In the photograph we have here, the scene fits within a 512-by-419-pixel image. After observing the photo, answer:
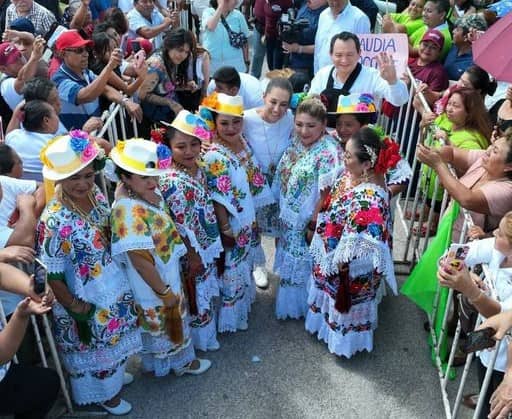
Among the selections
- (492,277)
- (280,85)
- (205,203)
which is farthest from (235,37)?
(492,277)

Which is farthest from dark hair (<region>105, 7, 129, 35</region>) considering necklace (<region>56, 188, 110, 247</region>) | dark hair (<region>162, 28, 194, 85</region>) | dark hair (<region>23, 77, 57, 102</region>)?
necklace (<region>56, 188, 110, 247</region>)

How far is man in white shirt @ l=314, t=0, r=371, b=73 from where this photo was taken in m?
5.35

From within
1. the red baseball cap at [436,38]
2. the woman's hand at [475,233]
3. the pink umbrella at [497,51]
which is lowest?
the woman's hand at [475,233]

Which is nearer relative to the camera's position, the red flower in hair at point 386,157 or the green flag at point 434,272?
the red flower in hair at point 386,157

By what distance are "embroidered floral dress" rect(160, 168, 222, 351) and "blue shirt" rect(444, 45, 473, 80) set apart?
3022mm

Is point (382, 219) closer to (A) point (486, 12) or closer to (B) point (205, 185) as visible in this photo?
(B) point (205, 185)

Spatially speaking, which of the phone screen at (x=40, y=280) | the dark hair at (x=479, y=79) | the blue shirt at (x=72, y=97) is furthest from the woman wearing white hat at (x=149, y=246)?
the dark hair at (x=479, y=79)

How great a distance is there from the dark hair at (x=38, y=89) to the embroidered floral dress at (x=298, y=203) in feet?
5.72

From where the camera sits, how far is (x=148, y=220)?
9.75 feet

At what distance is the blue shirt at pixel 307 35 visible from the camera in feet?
20.1

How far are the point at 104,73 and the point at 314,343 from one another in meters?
2.66

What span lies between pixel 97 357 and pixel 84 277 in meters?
0.53

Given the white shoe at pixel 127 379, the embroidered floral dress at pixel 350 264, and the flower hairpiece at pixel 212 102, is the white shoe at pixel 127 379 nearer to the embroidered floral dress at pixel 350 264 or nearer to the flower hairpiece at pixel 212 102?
the embroidered floral dress at pixel 350 264

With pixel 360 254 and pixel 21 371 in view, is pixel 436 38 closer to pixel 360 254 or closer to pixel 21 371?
pixel 360 254
